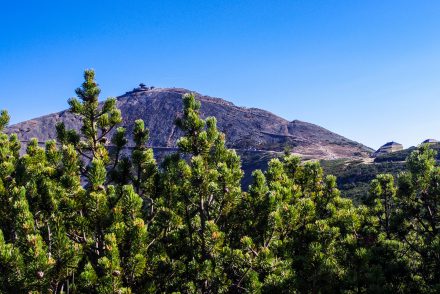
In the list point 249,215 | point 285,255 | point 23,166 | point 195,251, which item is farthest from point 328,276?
point 23,166

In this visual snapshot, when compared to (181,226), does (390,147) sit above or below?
above

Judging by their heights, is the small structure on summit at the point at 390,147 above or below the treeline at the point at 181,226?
above

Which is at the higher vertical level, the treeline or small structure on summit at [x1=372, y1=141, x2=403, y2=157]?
small structure on summit at [x1=372, y1=141, x2=403, y2=157]

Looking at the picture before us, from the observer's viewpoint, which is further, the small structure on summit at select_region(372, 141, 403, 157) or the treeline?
the small structure on summit at select_region(372, 141, 403, 157)

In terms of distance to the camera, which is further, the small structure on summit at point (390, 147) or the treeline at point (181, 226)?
the small structure on summit at point (390, 147)

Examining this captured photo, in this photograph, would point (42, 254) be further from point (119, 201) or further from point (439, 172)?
point (439, 172)

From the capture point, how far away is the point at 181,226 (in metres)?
8.31

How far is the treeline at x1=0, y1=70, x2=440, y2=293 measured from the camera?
6.18 m

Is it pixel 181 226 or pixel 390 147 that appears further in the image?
pixel 390 147

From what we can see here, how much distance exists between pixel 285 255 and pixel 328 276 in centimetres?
104

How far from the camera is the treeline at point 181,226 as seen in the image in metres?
6.18

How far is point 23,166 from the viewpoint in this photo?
9.41 metres

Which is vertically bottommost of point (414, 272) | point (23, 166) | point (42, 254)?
point (414, 272)

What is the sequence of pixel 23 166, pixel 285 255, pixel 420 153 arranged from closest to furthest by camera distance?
pixel 285 255
pixel 23 166
pixel 420 153
